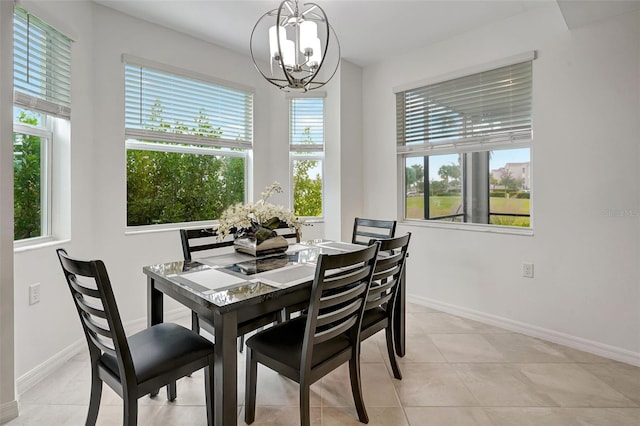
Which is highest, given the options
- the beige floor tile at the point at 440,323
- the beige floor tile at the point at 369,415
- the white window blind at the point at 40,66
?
the white window blind at the point at 40,66

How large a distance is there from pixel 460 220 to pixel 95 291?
10.2 ft

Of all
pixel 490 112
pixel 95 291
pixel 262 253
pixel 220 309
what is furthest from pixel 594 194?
→ pixel 95 291

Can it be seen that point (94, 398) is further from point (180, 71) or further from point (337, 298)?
point (180, 71)

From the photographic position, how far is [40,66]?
2.22 metres

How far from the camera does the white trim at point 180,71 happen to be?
2.88 meters

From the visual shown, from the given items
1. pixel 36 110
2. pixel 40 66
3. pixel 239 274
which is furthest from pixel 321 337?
pixel 40 66

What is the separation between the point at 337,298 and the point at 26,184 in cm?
228

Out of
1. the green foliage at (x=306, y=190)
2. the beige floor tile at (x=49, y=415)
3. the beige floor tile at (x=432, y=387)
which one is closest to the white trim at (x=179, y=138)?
the green foliage at (x=306, y=190)

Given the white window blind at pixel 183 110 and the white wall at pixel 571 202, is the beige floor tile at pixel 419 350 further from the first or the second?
the white window blind at pixel 183 110

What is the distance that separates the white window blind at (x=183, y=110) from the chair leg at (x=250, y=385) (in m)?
2.29

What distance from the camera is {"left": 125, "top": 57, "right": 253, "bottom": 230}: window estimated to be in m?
3.01

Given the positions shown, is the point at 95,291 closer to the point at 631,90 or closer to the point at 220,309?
the point at 220,309

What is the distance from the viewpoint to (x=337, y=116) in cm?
378

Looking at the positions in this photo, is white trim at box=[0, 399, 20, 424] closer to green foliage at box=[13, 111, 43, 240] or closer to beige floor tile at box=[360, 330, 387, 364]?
green foliage at box=[13, 111, 43, 240]
